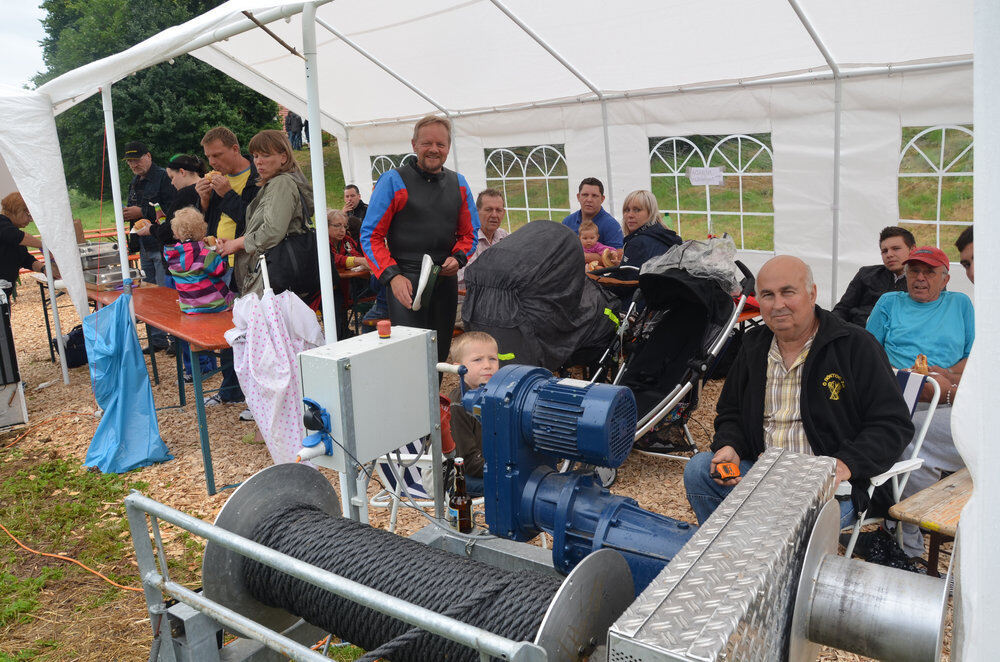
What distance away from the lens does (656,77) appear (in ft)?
21.2

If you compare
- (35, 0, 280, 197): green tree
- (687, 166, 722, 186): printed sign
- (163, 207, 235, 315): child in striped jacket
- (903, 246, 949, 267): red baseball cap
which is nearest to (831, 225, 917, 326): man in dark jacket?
(903, 246, 949, 267): red baseball cap

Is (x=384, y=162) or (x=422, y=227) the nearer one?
(x=422, y=227)

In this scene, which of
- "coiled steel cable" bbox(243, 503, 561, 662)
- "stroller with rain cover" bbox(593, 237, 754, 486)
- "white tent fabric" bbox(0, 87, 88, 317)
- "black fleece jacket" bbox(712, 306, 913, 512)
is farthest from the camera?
"white tent fabric" bbox(0, 87, 88, 317)

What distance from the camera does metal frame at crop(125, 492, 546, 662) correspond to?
1053mm

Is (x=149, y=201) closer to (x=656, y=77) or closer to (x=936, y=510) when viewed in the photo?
(x=656, y=77)

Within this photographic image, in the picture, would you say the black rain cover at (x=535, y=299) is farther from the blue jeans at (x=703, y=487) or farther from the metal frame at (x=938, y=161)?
the metal frame at (x=938, y=161)

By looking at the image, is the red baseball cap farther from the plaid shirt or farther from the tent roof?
the tent roof

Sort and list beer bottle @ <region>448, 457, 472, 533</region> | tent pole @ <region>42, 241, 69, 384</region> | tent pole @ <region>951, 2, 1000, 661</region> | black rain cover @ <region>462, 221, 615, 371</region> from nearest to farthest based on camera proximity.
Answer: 1. tent pole @ <region>951, 2, 1000, 661</region>
2. beer bottle @ <region>448, 457, 472, 533</region>
3. black rain cover @ <region>462, 221, 615, 371</region>
4. tent pole @ <region>42, 241, 69, 384</region>

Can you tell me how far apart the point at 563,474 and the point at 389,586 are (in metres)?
0.55

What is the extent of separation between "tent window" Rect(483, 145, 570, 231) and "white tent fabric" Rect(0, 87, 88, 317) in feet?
14.7

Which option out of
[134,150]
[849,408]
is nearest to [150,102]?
[134,150]

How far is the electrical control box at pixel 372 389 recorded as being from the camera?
2092 mm

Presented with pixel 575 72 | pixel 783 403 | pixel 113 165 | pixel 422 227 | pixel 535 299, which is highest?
pixel 575 72

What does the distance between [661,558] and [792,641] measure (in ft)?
1.82
